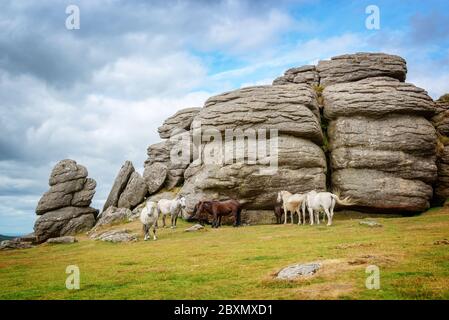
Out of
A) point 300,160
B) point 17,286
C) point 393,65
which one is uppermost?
point 393,65

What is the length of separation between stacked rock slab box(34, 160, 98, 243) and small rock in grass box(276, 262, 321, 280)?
41.4 metres

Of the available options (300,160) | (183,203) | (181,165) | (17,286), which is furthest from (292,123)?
(17,286)

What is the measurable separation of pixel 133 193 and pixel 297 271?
43.2m

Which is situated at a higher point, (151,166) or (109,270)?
(151,166)

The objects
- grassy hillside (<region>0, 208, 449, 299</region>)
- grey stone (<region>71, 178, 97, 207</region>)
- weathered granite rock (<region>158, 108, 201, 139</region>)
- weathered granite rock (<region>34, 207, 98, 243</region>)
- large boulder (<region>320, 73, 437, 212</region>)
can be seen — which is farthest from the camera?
weathered granite rock (<region>158, 108, 201, 139</region>)

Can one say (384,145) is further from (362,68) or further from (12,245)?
(12,245)

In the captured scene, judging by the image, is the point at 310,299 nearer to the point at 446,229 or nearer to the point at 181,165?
the point at 446,229

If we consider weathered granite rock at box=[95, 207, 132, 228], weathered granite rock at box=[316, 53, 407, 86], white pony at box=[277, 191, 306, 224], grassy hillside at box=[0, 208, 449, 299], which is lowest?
grassy hillside at box=[0, 208, 449, 299]

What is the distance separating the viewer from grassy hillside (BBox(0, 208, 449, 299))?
1220 cm

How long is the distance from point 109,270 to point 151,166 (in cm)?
4012

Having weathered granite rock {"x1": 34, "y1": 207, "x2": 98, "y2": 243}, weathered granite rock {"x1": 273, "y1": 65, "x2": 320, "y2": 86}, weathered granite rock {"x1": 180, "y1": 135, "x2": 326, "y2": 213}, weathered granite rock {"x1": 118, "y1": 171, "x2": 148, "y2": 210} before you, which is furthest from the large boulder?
weathered granite rock {"x1": 34, "y1": 207, "x2": 98, "y2": 243}

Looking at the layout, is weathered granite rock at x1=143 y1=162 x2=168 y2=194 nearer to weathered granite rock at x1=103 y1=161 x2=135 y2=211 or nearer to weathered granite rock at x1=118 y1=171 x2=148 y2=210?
weathered granite rock at x1=118 y1=171 x2=148 y2=210

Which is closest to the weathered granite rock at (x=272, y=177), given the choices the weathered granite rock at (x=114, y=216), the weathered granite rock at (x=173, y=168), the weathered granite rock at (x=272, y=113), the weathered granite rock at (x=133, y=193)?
the weathered granite rock at (x=272, y=113)

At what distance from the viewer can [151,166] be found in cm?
5841
